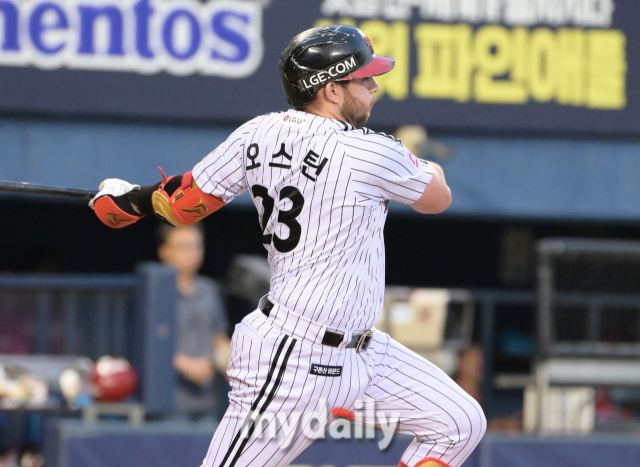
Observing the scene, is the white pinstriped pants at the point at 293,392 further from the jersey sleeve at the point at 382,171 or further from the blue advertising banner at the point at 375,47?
the blue advertising banner at the point at 375,47

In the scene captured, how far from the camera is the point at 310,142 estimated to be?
10.6 ft

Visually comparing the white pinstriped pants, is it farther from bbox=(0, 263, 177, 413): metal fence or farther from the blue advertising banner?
the blue advertising banner

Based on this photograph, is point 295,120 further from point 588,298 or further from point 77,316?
point 588,298

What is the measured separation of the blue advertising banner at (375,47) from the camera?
24.3 feet

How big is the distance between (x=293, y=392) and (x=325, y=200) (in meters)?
0.60

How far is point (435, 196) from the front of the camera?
3.35 metres

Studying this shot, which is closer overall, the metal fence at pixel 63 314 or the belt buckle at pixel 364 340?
the belt buckle at pixel 364 340

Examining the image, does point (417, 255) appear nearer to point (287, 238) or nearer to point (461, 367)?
point (461, 367)

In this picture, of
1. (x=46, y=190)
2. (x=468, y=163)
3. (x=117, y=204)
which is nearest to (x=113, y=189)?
(x=117, y=204)

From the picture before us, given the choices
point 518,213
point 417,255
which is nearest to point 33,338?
point 518,213

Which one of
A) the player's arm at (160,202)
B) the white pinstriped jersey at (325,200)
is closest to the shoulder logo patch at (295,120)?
the white pinstriped jersey at (325,200)

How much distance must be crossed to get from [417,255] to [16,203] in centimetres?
373

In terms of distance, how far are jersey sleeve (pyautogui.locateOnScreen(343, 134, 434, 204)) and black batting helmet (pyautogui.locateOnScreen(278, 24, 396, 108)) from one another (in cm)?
23

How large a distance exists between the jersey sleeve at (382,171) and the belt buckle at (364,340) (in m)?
0.43
